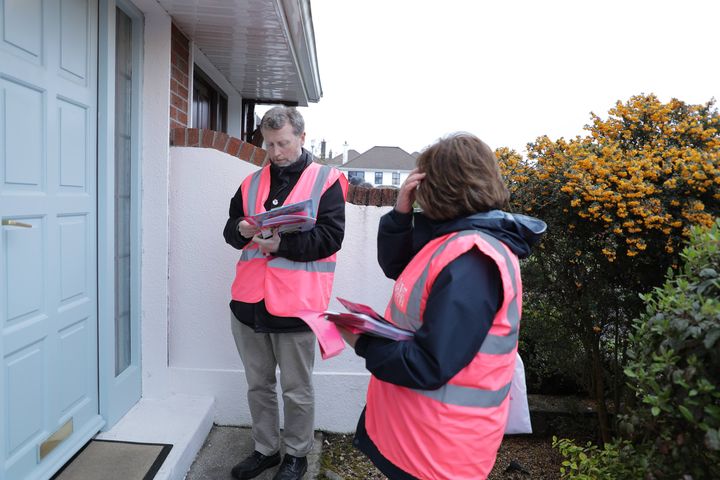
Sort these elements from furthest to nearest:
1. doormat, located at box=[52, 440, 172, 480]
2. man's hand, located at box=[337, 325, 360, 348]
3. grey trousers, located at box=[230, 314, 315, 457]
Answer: grey trousers, located at box=[230, 314, 315, 457]
doormat, located at box=[52, 440, 172, 480]
man's hand, located at box=[337, 325, 360, 348]

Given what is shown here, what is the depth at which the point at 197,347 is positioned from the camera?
12.6 feet

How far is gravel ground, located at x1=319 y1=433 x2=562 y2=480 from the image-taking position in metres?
3.49

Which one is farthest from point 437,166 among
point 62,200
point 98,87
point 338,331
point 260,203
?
point 98,87

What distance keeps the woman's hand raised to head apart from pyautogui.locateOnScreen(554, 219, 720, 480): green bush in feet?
3.11

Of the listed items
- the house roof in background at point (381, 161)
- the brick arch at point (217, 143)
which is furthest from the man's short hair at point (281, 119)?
the house roof in background at point (381, 161)

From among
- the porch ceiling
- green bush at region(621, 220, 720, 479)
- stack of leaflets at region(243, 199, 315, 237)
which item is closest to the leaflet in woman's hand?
stack of leaflets at region(243, 199, 315, 237)

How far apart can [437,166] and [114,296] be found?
2384mm

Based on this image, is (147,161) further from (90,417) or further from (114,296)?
(90,417)

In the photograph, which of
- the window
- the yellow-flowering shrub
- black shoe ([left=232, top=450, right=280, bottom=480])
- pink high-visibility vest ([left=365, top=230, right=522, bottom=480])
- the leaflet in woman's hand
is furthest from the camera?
the window

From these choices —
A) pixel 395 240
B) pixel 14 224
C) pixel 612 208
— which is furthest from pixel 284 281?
pixel 612 208

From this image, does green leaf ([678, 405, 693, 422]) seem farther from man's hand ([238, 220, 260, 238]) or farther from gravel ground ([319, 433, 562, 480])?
gravel ground ([319, 433, 562, 480])

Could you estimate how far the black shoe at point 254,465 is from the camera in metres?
3.12

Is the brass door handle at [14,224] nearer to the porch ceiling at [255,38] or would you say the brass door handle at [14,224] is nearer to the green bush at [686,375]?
the porch ceiling at [255,38]

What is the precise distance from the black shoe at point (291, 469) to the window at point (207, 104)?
3.39 meters
